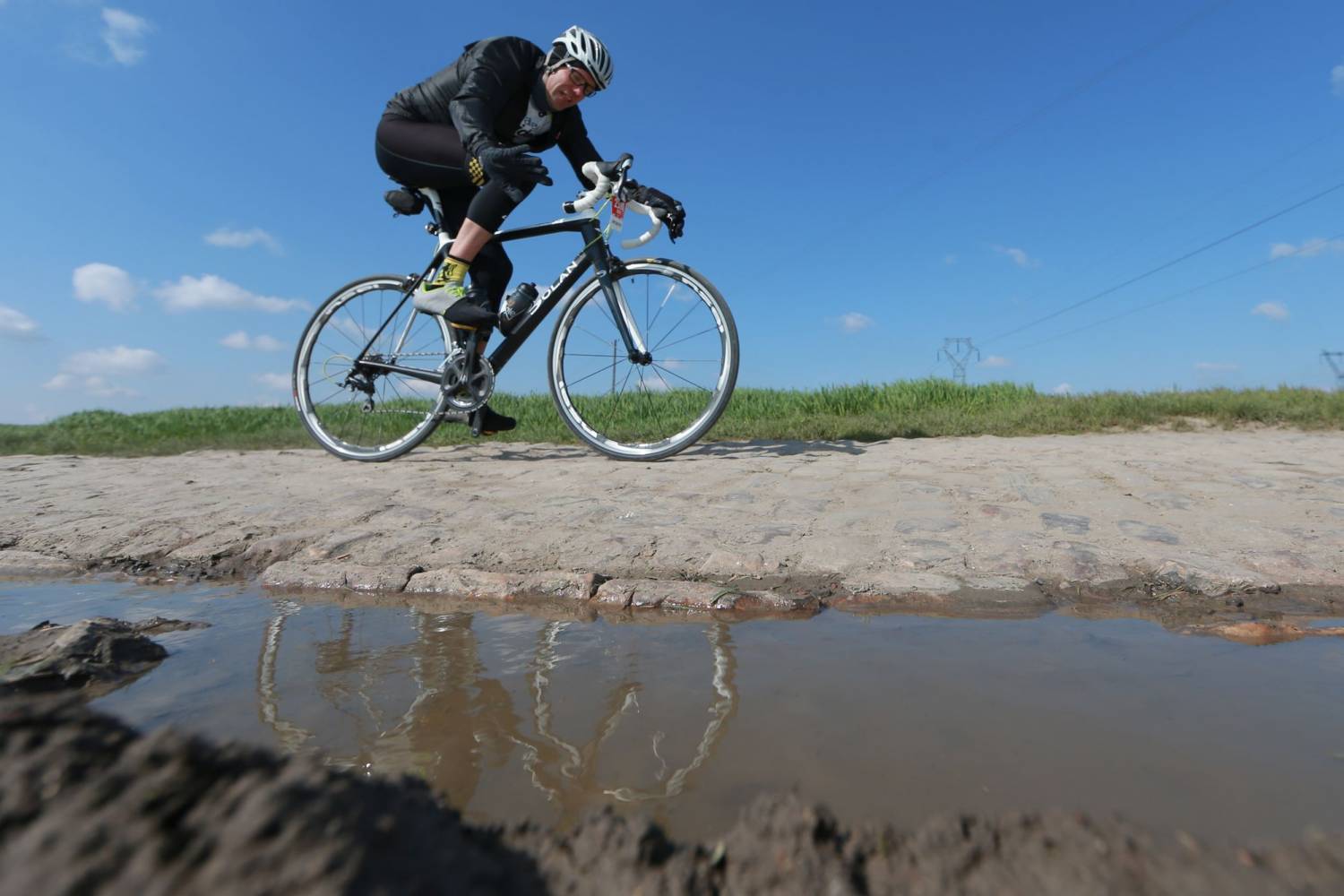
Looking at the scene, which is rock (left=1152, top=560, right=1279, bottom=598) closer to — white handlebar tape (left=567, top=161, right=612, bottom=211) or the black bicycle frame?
the black bicycle frame

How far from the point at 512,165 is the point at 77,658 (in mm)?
3375

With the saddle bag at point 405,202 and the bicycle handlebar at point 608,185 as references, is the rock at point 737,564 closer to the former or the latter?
the bicycle handlebar at point 608,185

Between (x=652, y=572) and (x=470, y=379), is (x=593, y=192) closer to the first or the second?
(x=470, y=379)

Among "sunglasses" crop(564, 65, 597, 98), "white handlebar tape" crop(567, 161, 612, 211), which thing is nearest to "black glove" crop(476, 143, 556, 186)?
"white handlebar tape" crop(567, 161, 612, 211)

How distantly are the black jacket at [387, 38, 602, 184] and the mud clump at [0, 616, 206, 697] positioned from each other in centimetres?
339

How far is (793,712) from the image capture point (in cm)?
129

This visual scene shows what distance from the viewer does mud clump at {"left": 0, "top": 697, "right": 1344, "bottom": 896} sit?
0.51 m

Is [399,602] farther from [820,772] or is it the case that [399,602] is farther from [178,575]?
[820,772]

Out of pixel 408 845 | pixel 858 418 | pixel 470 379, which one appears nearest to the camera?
pixel 408 845

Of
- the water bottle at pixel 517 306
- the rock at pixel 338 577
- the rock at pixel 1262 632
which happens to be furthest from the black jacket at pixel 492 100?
the rock at pixel 1262 632

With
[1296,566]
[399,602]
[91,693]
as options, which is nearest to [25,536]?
[399,602]

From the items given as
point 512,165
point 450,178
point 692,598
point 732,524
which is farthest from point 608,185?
point 692,598

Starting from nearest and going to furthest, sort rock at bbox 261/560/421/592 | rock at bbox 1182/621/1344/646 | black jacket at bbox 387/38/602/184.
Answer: rock at bbox 1182/621/1344/646 < rock at bbox 261/560/421/592 < black jacket at bbox 387/38/602/184

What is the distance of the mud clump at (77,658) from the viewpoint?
1.49m
